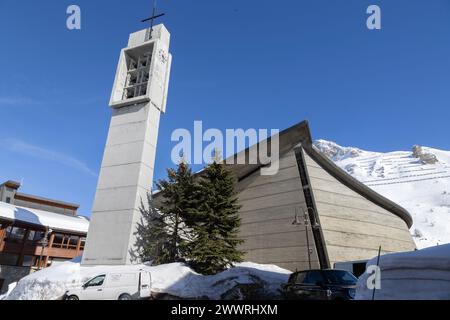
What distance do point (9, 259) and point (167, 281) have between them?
25.8 meters

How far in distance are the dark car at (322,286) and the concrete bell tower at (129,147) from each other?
541 inches

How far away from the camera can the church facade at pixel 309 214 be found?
2684cm

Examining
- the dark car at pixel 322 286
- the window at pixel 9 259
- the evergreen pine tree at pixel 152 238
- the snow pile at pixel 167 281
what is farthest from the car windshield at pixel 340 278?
the window at pixel 9 259

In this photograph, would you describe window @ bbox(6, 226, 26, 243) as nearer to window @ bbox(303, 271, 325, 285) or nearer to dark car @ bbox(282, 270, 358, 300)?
dark car @ bbox(282, 270, 358, 300)

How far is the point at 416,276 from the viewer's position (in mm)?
5719

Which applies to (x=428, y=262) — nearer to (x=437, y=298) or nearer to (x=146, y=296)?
(x=437, y=298)

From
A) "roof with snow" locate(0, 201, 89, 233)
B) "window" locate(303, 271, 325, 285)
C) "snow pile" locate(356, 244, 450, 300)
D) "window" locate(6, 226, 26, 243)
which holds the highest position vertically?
"roof with snow" locate(0, 201, 89, 233)

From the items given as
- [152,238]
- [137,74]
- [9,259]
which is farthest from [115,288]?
[9,259]

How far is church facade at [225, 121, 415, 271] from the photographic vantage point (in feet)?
88.1

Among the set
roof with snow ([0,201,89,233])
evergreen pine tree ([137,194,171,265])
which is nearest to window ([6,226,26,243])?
roof with snow ([0,201,89,233])

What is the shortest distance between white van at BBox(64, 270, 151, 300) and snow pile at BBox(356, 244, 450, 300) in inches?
493

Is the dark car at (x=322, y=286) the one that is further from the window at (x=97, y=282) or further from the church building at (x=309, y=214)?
the church building at (x=309, y=214)

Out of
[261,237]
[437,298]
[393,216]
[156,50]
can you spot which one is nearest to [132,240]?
[261,237]
